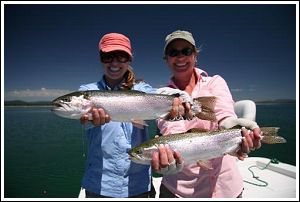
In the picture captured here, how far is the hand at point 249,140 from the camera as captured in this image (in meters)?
3.77

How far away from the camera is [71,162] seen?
2825 cm

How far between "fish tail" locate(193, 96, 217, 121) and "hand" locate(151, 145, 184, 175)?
2.08 feet

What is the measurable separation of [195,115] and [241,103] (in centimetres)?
268

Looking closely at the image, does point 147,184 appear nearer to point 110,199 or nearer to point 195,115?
point 110,199

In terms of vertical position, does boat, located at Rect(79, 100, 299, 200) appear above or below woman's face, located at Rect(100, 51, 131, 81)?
below

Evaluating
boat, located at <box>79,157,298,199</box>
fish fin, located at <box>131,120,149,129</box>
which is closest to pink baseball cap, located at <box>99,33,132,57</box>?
fish fin, located at <box>131,120,149,129</box>

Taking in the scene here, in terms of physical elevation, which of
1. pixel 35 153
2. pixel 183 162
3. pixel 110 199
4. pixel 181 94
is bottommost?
pixel 35 153

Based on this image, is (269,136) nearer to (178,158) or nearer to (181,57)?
(178,158)

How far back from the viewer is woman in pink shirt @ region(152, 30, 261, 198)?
3734mm

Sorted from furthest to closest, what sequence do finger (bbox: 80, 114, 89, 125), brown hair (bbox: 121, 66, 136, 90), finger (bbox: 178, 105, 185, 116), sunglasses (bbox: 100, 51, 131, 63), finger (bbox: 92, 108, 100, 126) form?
brown hair (bbox: 121, 66, 136, 90)
sunglasses (bbox: 100, 51, 131, 63)
finger (bbox: 178, 105, 185, 116)
finger (bbox: 80, 114, 89, 125)
finger (bbox: 92, 108, 100, 126)

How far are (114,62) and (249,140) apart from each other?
2.01 meters

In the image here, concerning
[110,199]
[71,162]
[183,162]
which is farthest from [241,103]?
[71,162]

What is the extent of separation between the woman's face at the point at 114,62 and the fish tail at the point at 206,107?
1088mm

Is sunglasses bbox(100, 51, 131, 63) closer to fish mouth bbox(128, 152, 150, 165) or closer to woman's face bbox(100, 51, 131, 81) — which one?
woman's face bbox(100, 51, 131, 81)
